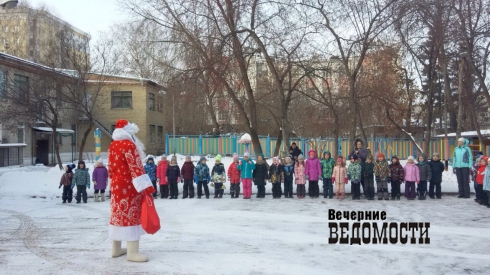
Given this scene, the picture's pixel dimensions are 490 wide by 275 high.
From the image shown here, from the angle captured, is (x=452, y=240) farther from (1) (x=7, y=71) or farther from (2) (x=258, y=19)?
(1) (x=7, y=71)

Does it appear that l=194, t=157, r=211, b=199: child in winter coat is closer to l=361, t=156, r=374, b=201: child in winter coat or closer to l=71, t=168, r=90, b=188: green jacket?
l=71, t=168, r=90, b=188: green jacket

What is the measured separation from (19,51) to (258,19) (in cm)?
3185

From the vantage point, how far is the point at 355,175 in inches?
553

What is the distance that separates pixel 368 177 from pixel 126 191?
979cm

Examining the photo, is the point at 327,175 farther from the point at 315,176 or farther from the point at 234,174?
the point at 234,174

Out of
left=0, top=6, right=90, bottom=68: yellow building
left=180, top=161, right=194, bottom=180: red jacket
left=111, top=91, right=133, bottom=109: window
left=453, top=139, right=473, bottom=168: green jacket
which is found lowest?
left=180, top=161, right=194, bottom=180: red jacket

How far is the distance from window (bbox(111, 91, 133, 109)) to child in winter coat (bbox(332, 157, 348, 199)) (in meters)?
25.6

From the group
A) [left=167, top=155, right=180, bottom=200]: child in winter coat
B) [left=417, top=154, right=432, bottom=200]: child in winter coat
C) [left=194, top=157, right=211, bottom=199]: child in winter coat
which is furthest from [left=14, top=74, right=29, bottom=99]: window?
[left=417, top=154, right=432, bottom=200]: child in winter coat

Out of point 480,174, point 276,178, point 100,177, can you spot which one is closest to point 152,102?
point 100,177

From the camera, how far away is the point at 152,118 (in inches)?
1510

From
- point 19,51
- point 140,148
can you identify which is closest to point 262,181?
point 140,148

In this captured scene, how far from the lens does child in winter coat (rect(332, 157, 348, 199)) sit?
14273 millimetres

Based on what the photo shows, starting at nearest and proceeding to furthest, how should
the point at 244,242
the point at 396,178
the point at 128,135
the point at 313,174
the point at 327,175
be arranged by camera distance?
the point at 128,135 → the point at 244,242 → the point at 396,178 → the point at 327,175 → the point at 313,174

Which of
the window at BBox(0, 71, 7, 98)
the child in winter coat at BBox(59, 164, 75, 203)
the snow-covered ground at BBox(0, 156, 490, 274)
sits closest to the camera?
the snow-covered ground at BBox(0, 156, 490, 274)
